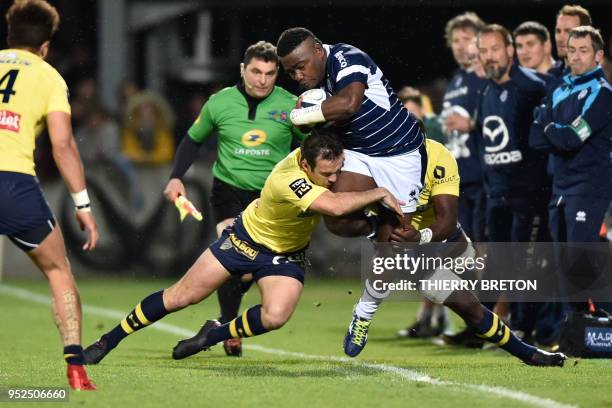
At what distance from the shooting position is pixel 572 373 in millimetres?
9227

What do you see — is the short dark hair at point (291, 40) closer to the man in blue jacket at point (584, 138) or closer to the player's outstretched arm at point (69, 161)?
the player's outstretched arm at point (69, 161)

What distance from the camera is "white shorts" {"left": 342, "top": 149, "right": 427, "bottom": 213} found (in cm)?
963

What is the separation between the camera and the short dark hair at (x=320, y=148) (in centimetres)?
903

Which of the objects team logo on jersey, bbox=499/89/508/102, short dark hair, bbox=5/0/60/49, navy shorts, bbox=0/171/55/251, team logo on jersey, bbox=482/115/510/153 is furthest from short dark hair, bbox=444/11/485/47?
navy shorts, bbox=0/171/55/251

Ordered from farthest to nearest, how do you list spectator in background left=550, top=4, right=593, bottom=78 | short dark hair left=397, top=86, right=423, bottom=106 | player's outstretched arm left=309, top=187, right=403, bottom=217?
short dark hair left=397, top=86, right=423, bottom=106, spectator in background left=550, top=4, right=593, bottom=78, player's outstretched arm left=309, top=187, right=403, bottom=217

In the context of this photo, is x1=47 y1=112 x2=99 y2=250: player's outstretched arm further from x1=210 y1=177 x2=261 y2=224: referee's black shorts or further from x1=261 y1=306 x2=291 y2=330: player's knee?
x1=210 y1=177 x2=261 y2=224: referee's black shorts

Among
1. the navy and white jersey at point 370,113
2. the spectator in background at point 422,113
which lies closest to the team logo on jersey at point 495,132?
the spectator in background at point 422,113

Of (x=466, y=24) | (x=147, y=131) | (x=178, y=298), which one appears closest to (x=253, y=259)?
(x=178, y=298)

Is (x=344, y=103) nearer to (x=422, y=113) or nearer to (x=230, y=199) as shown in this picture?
(x=230, y=199)

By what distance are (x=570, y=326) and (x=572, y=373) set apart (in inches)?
58.7

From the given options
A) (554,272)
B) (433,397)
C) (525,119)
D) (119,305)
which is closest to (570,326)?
(554,272)

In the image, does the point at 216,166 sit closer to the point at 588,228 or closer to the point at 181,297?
the point at 181,297

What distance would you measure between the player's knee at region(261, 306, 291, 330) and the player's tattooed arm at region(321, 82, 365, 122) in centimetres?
136

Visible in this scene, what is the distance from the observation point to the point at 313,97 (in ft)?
30.5
